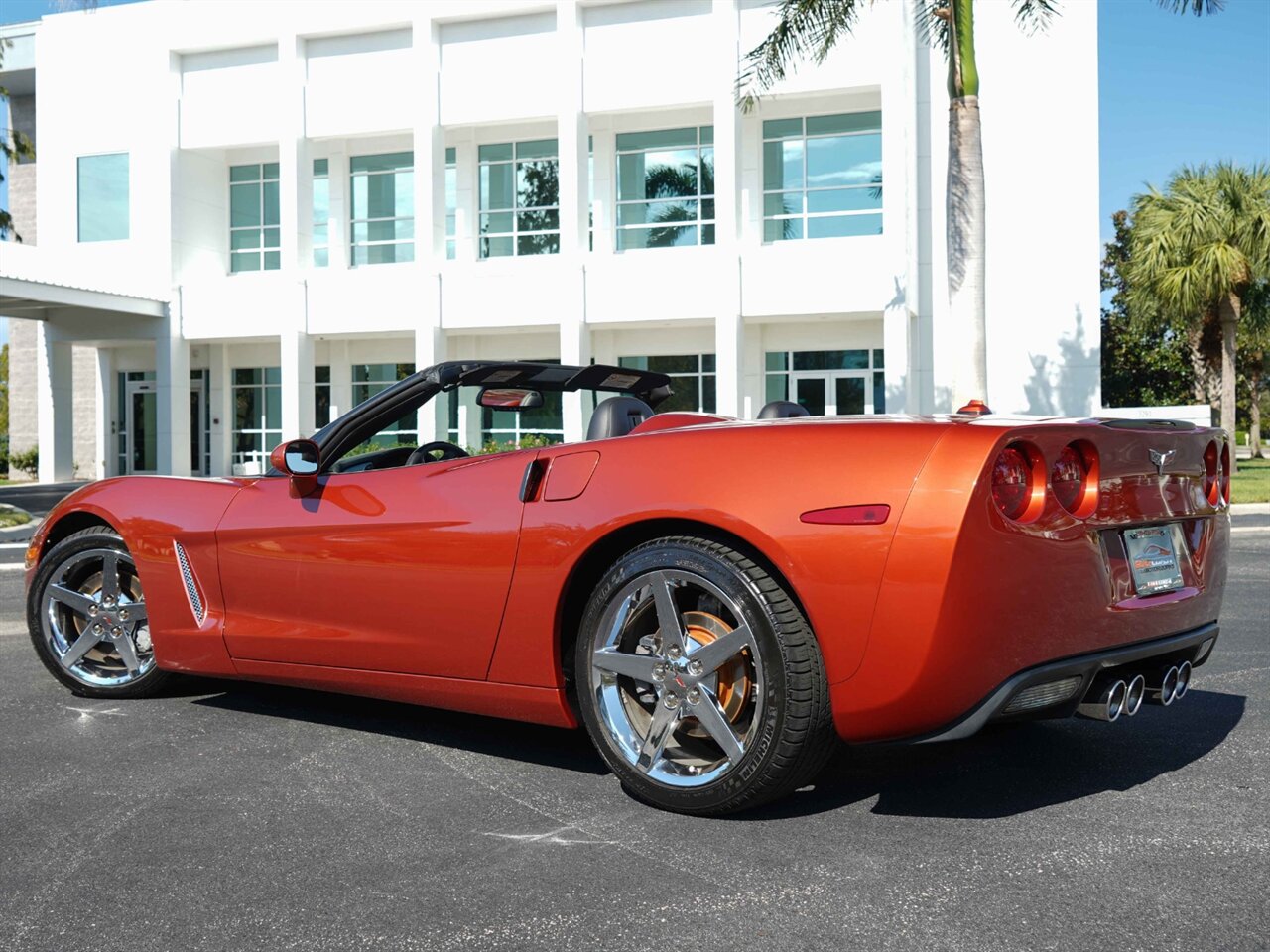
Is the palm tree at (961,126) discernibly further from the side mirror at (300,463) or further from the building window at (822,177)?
the side mirror at (300,463)

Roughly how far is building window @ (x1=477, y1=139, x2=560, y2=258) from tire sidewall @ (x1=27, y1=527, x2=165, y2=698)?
24.7 m

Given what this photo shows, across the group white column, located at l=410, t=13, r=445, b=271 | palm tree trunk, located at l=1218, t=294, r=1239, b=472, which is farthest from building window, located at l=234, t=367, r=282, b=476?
palm tree trunk, located at l=1218, t=294, r=1239, b=472

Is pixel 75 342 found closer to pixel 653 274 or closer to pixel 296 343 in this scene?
pixel 296 343

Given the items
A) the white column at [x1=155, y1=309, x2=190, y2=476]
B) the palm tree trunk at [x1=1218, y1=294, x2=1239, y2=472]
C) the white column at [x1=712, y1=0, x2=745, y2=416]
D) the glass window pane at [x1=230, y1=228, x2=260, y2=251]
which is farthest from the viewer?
the glass window pane at [x1=230, y1=228, x2=260, y2=251]

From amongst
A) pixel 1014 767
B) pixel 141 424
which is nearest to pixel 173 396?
pixel 141 424

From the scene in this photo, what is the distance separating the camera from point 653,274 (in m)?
26.9

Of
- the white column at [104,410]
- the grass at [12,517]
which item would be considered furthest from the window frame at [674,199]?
the white column at [104,410]

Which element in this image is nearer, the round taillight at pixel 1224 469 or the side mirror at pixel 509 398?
the round taillight at pixel 1224 469

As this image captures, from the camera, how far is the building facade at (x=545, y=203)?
26.2 meters

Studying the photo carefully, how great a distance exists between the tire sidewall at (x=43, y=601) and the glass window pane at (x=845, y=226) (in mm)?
23207

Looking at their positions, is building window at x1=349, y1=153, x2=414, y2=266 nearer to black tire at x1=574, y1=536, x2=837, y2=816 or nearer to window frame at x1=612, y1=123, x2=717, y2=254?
window frame at x1=612, y1=123, x2=717, y2=254

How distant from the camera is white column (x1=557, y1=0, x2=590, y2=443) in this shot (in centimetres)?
2684

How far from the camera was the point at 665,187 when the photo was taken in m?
28.6

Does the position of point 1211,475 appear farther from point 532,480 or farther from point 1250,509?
point 1250,509
